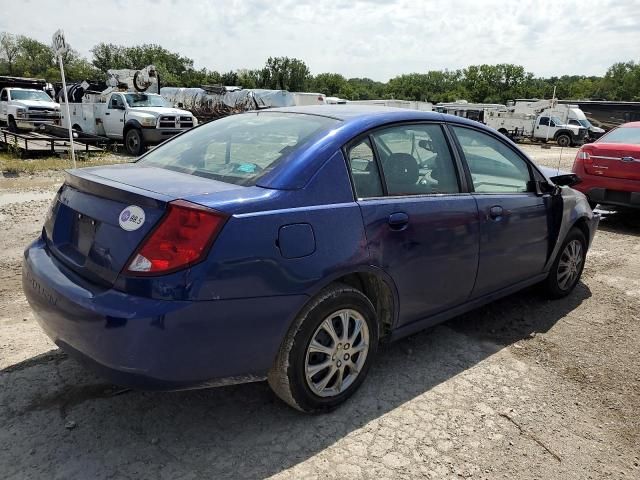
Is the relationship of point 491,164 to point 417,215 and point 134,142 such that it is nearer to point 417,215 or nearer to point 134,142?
point 417,215

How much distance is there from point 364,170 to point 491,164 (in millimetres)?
1428

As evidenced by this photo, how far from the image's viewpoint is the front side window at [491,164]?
11.9 ft

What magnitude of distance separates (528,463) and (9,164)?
41.5 ft

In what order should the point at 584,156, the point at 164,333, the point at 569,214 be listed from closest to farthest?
the point at 164,333, the point at 569,214, the point at 584,156

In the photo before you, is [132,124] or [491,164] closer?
[491,164]

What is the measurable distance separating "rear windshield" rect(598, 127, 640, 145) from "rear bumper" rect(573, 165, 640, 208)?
0.77m

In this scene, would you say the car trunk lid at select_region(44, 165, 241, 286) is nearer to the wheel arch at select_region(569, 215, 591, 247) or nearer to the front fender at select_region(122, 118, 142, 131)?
the wheel arch at select_region(569, 215, 591, 247)

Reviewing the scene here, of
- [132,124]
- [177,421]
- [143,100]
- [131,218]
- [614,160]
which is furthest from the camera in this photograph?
[143,100]

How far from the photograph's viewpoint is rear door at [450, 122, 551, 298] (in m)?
3.59

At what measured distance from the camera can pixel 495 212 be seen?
3609 millimetres

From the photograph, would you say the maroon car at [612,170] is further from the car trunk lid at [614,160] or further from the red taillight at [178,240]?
the red taillight at [178,240]

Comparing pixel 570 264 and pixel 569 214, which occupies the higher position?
pixel 569 214

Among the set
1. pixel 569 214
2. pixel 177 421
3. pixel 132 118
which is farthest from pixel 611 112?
pixel 177 421

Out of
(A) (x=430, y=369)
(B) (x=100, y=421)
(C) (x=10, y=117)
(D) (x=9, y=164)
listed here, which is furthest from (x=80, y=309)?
(C) (x=10, y=117)
